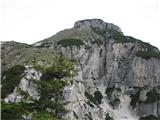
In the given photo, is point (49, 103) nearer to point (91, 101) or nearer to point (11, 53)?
point (91, 101)

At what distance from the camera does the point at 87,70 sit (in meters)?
152

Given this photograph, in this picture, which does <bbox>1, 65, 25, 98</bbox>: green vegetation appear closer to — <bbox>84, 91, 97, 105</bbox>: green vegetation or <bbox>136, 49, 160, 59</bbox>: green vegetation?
<bbox>84, 91, 97, 105</bbox>: green vegetation

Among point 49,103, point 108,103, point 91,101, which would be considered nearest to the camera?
point 49,103

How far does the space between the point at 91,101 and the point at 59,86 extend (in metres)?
85.7

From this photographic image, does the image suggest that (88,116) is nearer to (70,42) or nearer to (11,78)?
(11,78)

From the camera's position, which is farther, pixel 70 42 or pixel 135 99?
pixel 70 42

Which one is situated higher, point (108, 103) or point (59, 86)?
point (59, 86)

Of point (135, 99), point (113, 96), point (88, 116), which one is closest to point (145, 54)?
point (135, 99)

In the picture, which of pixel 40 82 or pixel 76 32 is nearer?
pixel 40 82

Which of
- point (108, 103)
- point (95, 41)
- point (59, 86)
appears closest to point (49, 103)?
point (59, 86)

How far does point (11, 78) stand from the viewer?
127 m

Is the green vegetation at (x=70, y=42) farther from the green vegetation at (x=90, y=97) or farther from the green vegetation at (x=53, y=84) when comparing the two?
the green vegetation at (x=53, y=84)

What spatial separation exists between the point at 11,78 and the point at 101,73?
42.8 meters

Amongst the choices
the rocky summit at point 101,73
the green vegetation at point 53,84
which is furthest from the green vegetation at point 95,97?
the green vegetation at point 53,84
